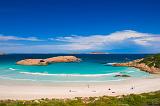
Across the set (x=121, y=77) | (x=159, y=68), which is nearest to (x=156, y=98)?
(x=121, y=77)

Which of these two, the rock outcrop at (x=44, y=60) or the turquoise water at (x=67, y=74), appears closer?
the turquoise water at (x=67, y=74)

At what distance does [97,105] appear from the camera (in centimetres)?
2717

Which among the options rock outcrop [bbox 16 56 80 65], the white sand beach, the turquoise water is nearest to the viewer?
the white sand beach

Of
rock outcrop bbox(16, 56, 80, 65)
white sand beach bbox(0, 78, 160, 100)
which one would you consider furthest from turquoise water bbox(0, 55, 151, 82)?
rock outcrop bbox(16, 56, 80, 65)

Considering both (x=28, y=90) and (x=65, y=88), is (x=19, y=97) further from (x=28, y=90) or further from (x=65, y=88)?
(x=65, y=88)

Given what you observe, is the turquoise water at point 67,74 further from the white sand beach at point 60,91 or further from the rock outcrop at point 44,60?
the rock outcrop at point 44,60

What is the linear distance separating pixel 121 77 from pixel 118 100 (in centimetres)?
3117

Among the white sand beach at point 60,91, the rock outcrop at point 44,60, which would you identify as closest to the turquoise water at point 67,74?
the white sand beach at point 60,91

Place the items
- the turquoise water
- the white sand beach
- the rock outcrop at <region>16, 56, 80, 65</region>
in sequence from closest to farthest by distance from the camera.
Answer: the white sand beach < the turquoise water < the rock outcrop at <region>16, 56, 80, 65</region>

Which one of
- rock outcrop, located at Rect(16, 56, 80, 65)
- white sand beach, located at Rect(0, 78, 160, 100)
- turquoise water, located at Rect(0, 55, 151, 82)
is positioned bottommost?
white sand beach, located at Rect(0, 78, 160, 100)

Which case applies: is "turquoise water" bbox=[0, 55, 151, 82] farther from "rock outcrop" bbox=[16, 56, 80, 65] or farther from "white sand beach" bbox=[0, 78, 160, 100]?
"rock outcrop" bbox=[16, 56, 80, 65]

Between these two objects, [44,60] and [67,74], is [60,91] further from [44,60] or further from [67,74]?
[44,60]

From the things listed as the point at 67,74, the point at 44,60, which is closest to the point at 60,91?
the point at 67,74

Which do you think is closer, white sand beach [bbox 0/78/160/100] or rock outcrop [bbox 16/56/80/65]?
white sand beach [bbox 0/78/160/100]
